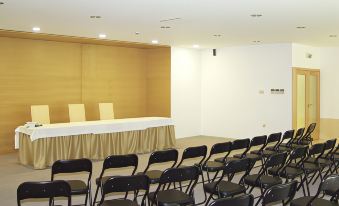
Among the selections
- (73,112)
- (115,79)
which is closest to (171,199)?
(73,112)

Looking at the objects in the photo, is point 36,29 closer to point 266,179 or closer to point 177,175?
point 177,175

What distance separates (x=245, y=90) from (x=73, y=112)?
4.72m

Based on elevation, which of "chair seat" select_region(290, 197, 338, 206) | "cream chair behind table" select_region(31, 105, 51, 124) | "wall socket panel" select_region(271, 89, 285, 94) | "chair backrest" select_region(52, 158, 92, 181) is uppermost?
"wall socket panel" select_region(271, 89, 285, 94)

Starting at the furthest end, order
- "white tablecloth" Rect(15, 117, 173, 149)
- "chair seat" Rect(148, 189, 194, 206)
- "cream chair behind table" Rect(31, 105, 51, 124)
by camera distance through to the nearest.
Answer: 1. "cream chair behind table" Rect(31, 105, 51, 124)
2. "white tablecloth" Rect(15, 117, 173, 149)
3. "chair seat" Rect(148, 189, 194, 206)

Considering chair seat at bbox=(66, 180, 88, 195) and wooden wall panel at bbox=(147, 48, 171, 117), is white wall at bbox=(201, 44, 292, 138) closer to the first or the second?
wooden wall panel at bbox=(147, 48, 171, 117)

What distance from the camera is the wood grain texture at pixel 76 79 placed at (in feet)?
29.1

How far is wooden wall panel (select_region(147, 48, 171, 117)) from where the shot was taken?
10820 millimetres

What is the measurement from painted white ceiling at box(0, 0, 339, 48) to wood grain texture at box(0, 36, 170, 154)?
53.4 inches

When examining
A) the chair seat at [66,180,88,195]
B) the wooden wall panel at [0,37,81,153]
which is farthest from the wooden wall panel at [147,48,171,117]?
the chair seat at [66,180,88,195]

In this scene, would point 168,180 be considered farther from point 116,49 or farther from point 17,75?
point 116,49

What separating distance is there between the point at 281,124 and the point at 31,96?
635 cm

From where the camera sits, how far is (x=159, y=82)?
11.1m

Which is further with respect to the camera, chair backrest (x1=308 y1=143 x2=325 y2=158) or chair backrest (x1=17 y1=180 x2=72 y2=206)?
chair backrest (x1=308 y1=143 x2=325 y2=158)

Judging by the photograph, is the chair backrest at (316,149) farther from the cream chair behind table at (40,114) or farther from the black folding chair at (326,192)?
the cream chair behind table at (40,114)
